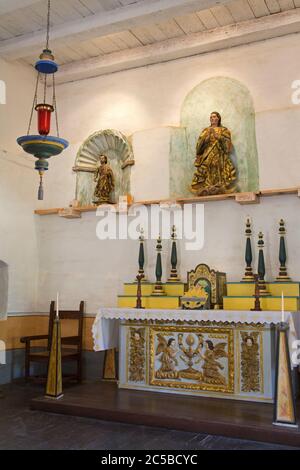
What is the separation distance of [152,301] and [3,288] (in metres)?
2.25

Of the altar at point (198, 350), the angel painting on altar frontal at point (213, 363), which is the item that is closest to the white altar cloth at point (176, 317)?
the altar at point (198, 350)

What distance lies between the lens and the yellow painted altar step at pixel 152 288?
237 inches

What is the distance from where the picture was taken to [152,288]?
6133mm

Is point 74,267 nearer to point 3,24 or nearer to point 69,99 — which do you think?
point 69,99

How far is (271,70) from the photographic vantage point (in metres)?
6.22

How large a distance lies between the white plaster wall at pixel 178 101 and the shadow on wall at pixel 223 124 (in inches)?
4.8

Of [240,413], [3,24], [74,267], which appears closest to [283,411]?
[240,413]

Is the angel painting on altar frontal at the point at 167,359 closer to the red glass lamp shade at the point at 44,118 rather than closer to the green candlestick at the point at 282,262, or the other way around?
the green candlestick at the point at 282,262

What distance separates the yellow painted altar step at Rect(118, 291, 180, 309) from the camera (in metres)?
5.76

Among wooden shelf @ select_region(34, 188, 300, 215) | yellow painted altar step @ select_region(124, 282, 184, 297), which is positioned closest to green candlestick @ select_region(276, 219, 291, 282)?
wooden shelf @ select_region(34, 188, 300, 215)

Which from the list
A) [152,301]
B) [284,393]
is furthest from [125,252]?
[284,393]

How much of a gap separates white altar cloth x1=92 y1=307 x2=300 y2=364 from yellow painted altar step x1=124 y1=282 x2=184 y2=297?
0.49 m
